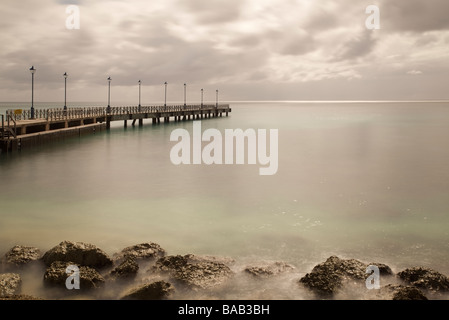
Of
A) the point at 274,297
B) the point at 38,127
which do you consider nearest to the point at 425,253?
the point at 274,297

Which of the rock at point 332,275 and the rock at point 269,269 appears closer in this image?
the rock at point 332,275

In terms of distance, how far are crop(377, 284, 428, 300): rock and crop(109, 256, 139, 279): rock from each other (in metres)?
5.64

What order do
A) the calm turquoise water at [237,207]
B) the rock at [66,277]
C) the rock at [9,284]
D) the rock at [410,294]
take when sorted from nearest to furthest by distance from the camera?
the rock at [410,294]
the rock at [9,284]
the rock at [66,277]
the calm turquoise water at [237,207]

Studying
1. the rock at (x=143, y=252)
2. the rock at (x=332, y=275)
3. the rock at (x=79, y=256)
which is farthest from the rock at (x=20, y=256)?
the rock at (x=332, y=275)

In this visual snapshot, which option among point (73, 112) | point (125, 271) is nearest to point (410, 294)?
point (125, 271)

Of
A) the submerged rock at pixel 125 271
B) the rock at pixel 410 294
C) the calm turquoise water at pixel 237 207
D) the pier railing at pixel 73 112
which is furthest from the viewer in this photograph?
the pier railing at pixel 73 112

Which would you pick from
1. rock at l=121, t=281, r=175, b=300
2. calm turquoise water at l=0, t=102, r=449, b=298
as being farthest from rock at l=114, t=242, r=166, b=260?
rock at l=121, t=281, r=175, b=300

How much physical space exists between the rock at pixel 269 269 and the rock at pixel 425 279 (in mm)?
2733

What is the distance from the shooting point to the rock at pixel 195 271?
32.2ft

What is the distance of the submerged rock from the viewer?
1006cm

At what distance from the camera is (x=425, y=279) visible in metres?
9.68

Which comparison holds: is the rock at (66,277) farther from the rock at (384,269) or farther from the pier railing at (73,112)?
the pier railing at (73,112)

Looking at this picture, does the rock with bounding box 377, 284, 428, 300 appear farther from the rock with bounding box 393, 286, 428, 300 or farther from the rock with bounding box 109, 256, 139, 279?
the rock with bounding box 109, 256, 139, 279

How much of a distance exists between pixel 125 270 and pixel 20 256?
9.86ft
